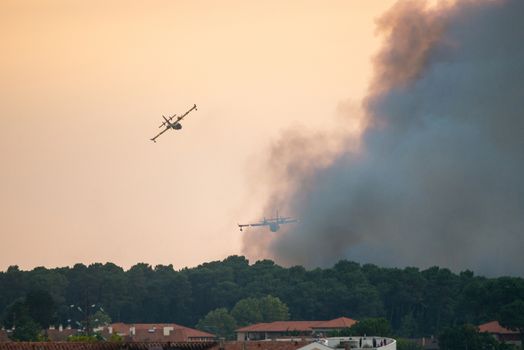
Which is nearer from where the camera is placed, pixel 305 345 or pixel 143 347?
pixel 143 347

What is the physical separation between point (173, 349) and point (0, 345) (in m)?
11.8

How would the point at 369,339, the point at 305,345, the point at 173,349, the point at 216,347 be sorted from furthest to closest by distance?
the point at 369,339 < the point at 305,345 < the point at 216,347 < the point at 173,349

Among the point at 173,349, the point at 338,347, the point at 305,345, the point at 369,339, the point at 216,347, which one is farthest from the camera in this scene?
the point at 369,339

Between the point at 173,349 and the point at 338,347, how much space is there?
5859 centimetres

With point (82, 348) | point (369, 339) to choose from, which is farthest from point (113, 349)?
point (369, 339)

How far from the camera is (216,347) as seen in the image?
12056 centimetres

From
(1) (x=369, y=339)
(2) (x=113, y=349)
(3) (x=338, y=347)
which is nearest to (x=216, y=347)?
(2) (x=113, y=349)

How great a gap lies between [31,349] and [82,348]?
3.37 meters

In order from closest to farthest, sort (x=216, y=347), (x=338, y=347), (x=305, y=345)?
(x=216, y=347) < (x=305, y=345) < (x=338, y=347)

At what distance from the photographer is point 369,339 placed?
182m

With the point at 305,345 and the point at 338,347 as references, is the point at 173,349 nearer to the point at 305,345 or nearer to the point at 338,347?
the point at 305,345

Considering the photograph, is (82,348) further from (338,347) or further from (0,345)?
(338,347)

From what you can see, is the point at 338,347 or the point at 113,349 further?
the point at 338,347

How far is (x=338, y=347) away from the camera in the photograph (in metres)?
169
